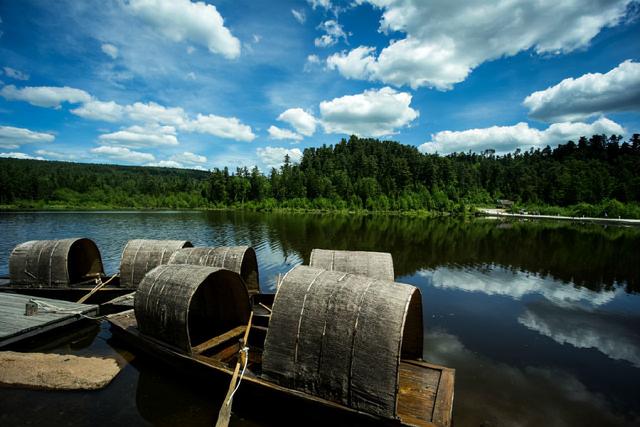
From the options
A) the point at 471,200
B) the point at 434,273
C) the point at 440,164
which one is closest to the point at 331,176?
the point at 440,164

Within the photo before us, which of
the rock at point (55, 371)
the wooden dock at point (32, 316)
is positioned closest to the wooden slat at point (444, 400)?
the rock at point (55, 371)

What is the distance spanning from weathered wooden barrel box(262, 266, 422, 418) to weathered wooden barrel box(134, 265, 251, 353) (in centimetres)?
333

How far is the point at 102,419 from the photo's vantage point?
8.98 meters

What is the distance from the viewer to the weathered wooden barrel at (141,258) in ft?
57.6

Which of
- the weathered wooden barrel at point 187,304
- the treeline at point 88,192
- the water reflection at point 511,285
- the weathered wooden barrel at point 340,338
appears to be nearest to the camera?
the weathered wooden barrel at point 340,338

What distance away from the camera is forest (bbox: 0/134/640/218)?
123 metres

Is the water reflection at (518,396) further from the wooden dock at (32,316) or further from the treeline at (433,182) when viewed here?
the treeline at (433,182)

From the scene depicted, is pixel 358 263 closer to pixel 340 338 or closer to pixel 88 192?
pixel 340 338

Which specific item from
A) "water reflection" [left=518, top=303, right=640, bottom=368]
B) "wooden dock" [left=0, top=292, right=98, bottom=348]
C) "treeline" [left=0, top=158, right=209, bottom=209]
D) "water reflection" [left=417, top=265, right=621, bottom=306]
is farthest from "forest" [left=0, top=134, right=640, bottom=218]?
"wooden dock" [left=0, top=292, right=98, bottom=348]

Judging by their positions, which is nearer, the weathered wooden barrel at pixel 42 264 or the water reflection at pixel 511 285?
the weathered wooden barrel at pixel 42 264

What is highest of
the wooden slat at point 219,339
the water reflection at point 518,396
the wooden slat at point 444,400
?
the wooden slat at point 444,400

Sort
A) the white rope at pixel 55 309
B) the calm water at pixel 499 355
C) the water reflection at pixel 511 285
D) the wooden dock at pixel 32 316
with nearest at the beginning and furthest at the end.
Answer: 1. the calm water at pixel 499 355
2. the wooden dock at pixel 32 316
3. the white rope at pixel 55 309
4. the water reflection at pixel 511 285

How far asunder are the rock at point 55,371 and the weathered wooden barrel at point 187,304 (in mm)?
1758

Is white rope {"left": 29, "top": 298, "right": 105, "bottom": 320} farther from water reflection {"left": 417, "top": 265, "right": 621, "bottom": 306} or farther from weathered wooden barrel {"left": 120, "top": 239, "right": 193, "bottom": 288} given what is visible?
water reflection {"left": 417, "top": 265, "right": 621, "bottom": 306}
